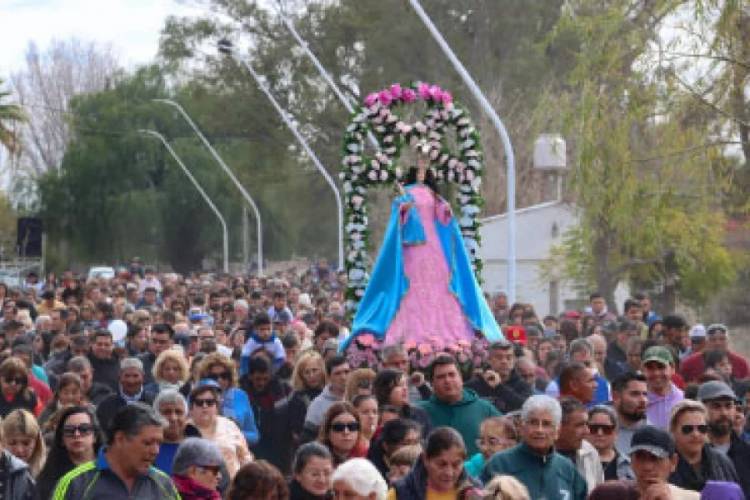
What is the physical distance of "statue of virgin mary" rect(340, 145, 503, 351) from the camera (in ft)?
58.9

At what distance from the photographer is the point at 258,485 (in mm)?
8812

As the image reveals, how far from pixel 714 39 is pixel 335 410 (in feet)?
32.0

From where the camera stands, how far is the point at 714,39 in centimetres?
1964

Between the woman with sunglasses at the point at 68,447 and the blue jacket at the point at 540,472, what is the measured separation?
6.65 ft

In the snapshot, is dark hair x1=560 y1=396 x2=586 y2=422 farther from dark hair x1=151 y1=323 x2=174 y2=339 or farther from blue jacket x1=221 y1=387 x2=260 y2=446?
dark hair x1=151 y1=323 x2=174 y2=339

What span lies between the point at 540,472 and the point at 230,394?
13.5ft

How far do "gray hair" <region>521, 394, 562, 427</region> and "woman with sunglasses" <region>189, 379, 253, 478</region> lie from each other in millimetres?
2044

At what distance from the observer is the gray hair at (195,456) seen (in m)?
9.50

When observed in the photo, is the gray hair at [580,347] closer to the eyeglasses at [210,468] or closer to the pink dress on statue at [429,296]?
the pink dress on statue at [429,296]

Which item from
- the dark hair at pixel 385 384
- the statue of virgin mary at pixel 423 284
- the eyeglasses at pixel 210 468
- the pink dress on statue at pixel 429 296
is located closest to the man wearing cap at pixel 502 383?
the dark hair at pixel 385 384

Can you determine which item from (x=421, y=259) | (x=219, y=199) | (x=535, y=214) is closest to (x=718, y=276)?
(x=535, y=214)

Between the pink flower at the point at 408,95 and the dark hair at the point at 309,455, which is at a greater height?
the pink flower at the point at 408,95

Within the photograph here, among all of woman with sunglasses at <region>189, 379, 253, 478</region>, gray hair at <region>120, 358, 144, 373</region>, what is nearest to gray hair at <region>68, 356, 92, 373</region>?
gray hair at <region>120, 358, 144, 373</region>

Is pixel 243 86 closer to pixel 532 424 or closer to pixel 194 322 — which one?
pixel 194 322
